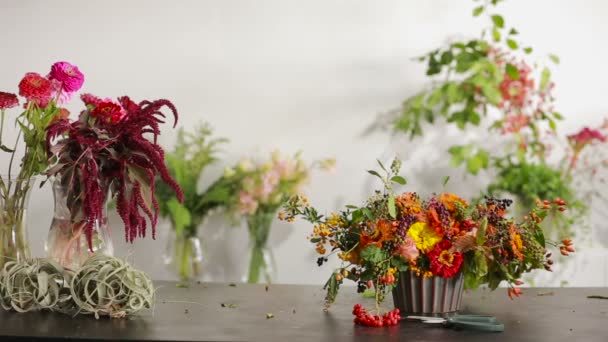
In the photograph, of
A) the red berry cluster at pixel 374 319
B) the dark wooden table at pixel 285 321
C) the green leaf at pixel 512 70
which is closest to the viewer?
the dark wooden table at pixel 285 321

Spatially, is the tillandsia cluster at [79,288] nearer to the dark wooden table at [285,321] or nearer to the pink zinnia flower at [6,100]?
the dark wooden table at [285,321]

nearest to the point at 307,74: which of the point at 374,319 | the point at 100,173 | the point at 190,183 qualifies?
the point at 190,183

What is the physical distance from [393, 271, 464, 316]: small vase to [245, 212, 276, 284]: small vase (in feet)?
6.25

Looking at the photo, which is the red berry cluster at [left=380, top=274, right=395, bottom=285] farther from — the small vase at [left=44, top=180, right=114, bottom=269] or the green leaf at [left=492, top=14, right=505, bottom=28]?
the green leaf at [left=492, top=14, right=505, bottom=28]

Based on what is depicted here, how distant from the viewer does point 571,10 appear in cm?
371

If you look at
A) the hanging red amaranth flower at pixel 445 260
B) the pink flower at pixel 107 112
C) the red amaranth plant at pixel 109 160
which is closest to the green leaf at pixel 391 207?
the hanging red amaranth flower at pixel 445 260

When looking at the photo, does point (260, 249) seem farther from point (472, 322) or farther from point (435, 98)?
point (472, 322)

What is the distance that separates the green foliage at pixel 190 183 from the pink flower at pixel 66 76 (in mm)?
1582

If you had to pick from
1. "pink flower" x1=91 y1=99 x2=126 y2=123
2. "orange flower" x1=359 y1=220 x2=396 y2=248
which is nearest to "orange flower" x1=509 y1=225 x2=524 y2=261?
"orange flower" x1=359 y1=220 x2=396 y2=248

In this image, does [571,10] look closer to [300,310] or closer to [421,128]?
[421,128]

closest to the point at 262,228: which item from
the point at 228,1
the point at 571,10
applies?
the point at 228,1

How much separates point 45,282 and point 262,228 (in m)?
1.98

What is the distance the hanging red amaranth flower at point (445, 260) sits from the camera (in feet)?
4.99

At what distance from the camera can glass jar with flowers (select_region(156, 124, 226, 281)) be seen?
3375 mm
